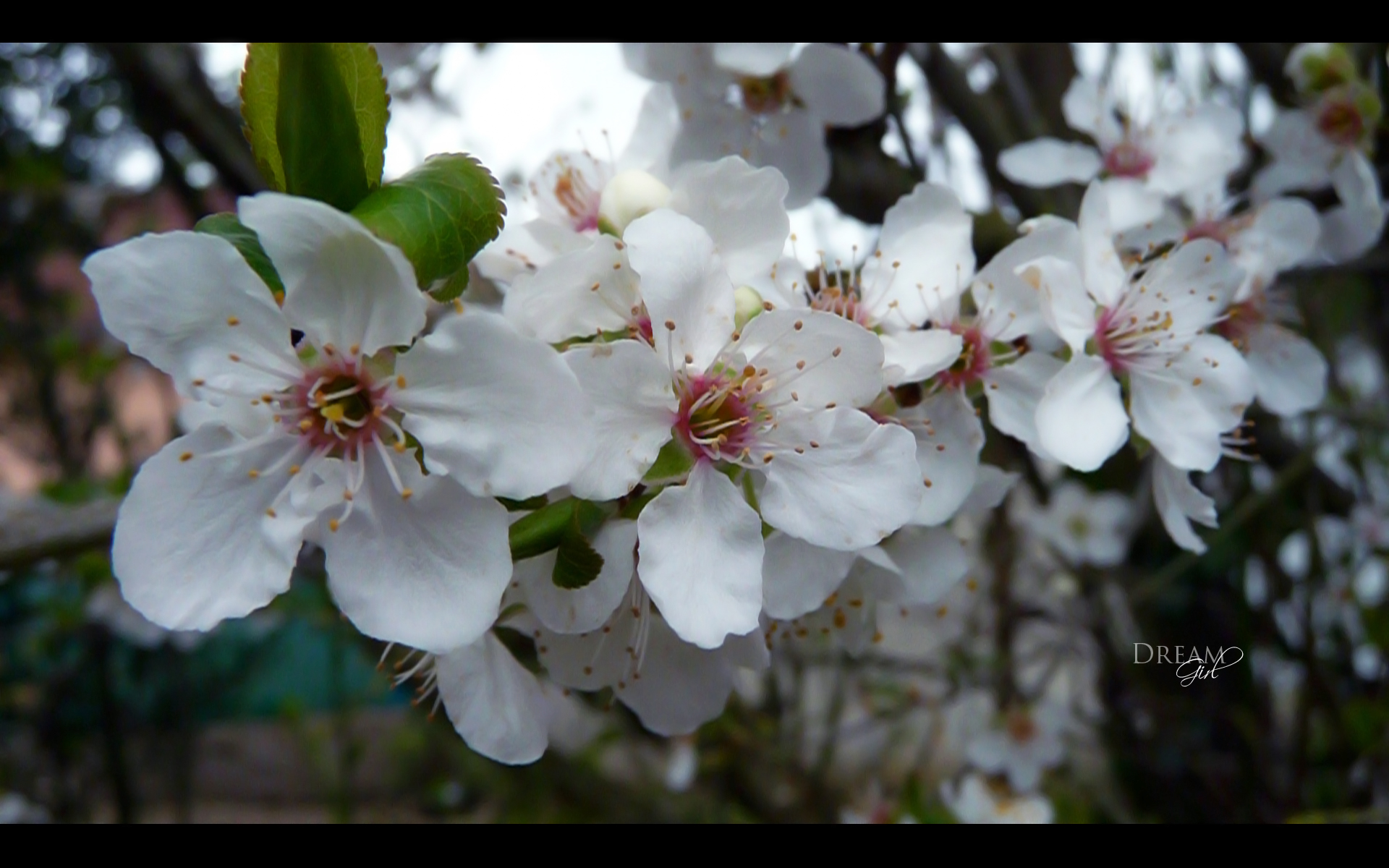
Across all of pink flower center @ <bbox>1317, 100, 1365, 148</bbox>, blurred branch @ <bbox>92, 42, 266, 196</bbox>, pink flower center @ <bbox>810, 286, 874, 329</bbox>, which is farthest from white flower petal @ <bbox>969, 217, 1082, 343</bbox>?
→ blurred branch @ <bbox>92, 42, 266, 196</bbox>

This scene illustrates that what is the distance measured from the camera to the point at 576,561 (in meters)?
0.65

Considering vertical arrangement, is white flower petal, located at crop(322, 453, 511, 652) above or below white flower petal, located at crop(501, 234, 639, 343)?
below

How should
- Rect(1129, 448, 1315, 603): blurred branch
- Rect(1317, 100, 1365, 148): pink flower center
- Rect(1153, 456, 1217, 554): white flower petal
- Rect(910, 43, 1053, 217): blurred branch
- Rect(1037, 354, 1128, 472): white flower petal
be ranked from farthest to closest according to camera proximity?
Rect(1129, 448, 1315, 603): blurred branch
Rect(910, 43, 1053, 217): blurred branch
Rect(1317, 100, 1365, 148): pink flower center
Rect(1153, 456, 1217, 554): white flower petal
Rect(1037, 354, 1128, 472): white flower petal

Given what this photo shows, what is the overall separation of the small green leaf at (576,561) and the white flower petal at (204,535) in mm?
186

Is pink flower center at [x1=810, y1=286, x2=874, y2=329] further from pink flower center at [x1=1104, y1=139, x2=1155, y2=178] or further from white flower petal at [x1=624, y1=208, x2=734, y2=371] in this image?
pink flower center at [x1=1104, y1=139, x2=1155, y2=178]

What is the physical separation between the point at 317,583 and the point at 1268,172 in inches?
82.2

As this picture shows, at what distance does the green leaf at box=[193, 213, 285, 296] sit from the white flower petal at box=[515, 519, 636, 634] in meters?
0.29

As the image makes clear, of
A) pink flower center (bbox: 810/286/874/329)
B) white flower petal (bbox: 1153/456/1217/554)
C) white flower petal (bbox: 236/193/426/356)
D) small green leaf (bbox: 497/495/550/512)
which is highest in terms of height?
white flower petal (bbox: 236/193/426/356)

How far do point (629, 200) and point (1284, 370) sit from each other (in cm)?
92

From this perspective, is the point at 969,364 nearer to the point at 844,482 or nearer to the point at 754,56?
the point at 844,482

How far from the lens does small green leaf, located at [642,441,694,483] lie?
2.30ft

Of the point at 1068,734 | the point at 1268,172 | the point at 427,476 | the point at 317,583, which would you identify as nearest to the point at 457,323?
the point at 427,476
